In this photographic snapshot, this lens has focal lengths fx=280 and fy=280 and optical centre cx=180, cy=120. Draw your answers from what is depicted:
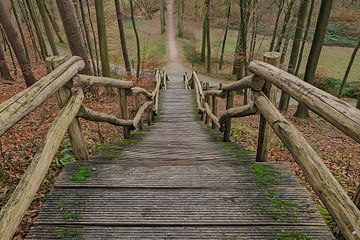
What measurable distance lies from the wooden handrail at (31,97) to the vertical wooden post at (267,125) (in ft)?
6.89

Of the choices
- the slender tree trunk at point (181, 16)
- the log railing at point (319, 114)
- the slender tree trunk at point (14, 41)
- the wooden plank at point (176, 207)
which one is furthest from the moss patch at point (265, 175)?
the slender tree trunk at point (181, 16)

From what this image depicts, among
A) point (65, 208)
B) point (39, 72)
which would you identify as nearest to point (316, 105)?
point (65, 208)

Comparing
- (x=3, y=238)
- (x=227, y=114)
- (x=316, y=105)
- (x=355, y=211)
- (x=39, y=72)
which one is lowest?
(x=39, y=72)

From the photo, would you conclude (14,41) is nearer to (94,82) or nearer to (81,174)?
(94,82)

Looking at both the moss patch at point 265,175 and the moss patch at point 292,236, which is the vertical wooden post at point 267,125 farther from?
the moss patch at point 292,236

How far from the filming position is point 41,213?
2324mm

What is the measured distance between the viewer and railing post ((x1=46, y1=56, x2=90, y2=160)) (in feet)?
9.23

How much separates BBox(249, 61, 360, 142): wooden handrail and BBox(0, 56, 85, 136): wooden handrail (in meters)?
1.89

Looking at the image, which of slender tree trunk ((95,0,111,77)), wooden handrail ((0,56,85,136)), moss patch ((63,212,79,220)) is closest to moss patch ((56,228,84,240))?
moss patch ((63,212,79,220))

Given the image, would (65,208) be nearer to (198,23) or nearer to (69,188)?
(69,188)

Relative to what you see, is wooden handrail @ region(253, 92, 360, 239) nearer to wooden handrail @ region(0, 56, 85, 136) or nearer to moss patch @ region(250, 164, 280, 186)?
moss patch @ region(250, 164, 280, 186)

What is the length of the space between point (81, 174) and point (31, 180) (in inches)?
38.9

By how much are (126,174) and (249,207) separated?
1.29m

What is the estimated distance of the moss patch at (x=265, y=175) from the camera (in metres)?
2.75
